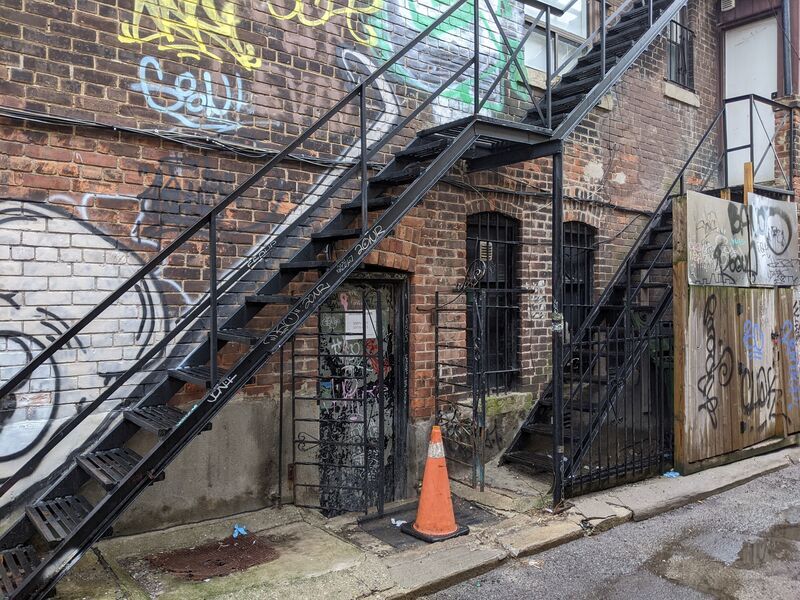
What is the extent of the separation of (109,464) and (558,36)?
6782 mm

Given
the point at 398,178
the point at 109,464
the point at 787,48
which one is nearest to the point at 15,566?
the point at 109,464

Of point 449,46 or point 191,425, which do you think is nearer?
point 191,425

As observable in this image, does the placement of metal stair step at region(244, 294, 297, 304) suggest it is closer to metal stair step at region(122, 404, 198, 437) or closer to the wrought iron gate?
the wrought iron gate

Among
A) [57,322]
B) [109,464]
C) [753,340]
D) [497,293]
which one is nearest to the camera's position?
[109,464]

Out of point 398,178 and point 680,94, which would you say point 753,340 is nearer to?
point 680,94

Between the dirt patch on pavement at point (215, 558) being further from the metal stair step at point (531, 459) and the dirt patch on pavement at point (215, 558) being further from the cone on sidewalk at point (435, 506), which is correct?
the metal stair step at point (531, 459)

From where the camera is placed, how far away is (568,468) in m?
5.79

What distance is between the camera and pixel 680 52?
9133 mm

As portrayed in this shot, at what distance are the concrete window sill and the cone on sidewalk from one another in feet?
20.9

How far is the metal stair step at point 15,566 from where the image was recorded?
3409 mm

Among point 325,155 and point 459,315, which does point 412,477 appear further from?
point 325,155

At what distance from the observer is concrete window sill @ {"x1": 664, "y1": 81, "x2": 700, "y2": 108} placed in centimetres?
868

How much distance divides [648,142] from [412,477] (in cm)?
552

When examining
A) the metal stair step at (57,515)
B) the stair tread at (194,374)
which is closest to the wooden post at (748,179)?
the stair tread at (194,374)
